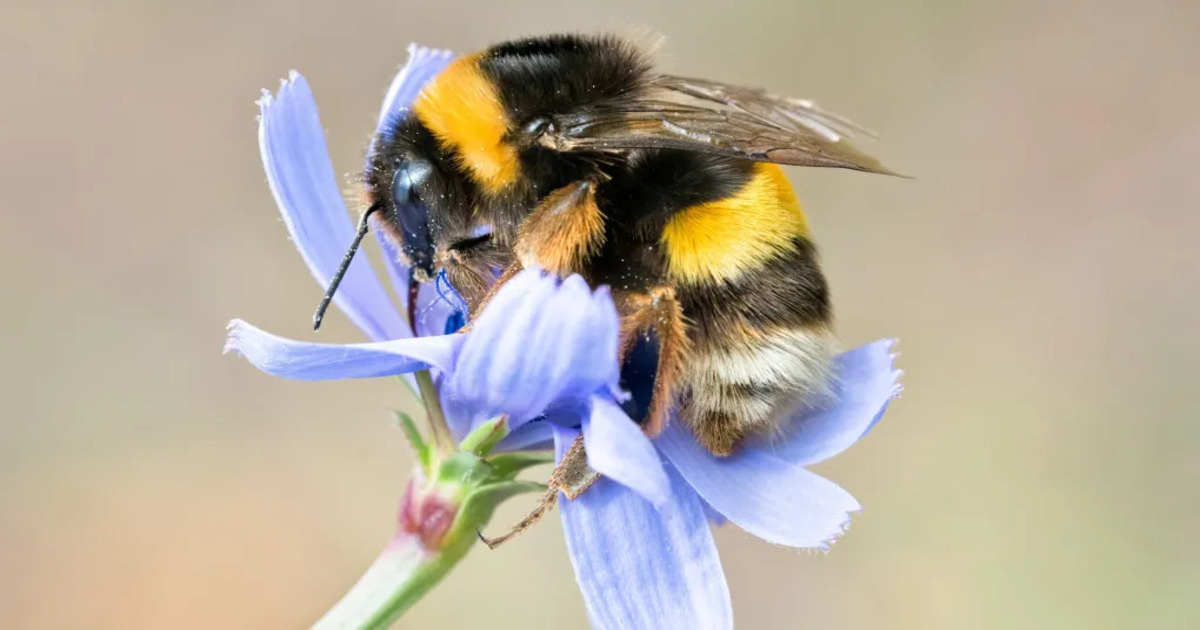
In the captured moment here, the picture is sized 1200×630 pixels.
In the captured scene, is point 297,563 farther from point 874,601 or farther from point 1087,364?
point 1087,364

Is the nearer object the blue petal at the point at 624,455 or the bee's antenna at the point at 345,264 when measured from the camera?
the blue petal at the point at 624,455

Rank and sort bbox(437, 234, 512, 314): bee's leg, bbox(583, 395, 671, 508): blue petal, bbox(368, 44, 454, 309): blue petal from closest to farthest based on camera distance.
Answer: bbox(583, 395, 671, 508): blue petal
bbox(437, 234, 512, 314): bee's leg
bbox(368, 44, 454, 309): blue petal

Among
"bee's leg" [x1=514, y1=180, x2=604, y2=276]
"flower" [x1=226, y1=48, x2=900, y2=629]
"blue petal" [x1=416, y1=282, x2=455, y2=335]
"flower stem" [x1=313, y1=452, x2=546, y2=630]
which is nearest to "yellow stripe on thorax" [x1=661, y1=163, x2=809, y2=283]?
"bee's leg" [x1=514, y1=180, x2=604, y2=276]

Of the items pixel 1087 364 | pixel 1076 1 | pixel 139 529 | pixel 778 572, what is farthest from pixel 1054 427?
pixel 139 529

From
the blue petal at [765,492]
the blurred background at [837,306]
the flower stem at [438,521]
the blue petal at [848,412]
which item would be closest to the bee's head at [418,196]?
the flower stem at [438,521]

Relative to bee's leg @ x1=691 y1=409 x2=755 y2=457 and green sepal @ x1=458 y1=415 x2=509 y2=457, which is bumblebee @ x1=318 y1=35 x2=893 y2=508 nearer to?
bee's leg @ x1=691 y1=409 x2=755 y2=457

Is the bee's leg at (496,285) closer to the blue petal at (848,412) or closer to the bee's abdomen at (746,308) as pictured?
the bee's abdomen at (746,308)

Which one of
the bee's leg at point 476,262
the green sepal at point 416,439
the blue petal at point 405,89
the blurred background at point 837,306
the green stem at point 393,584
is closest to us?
the green stem at point 393,584

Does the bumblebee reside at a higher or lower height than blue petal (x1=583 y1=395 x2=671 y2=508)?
higher
